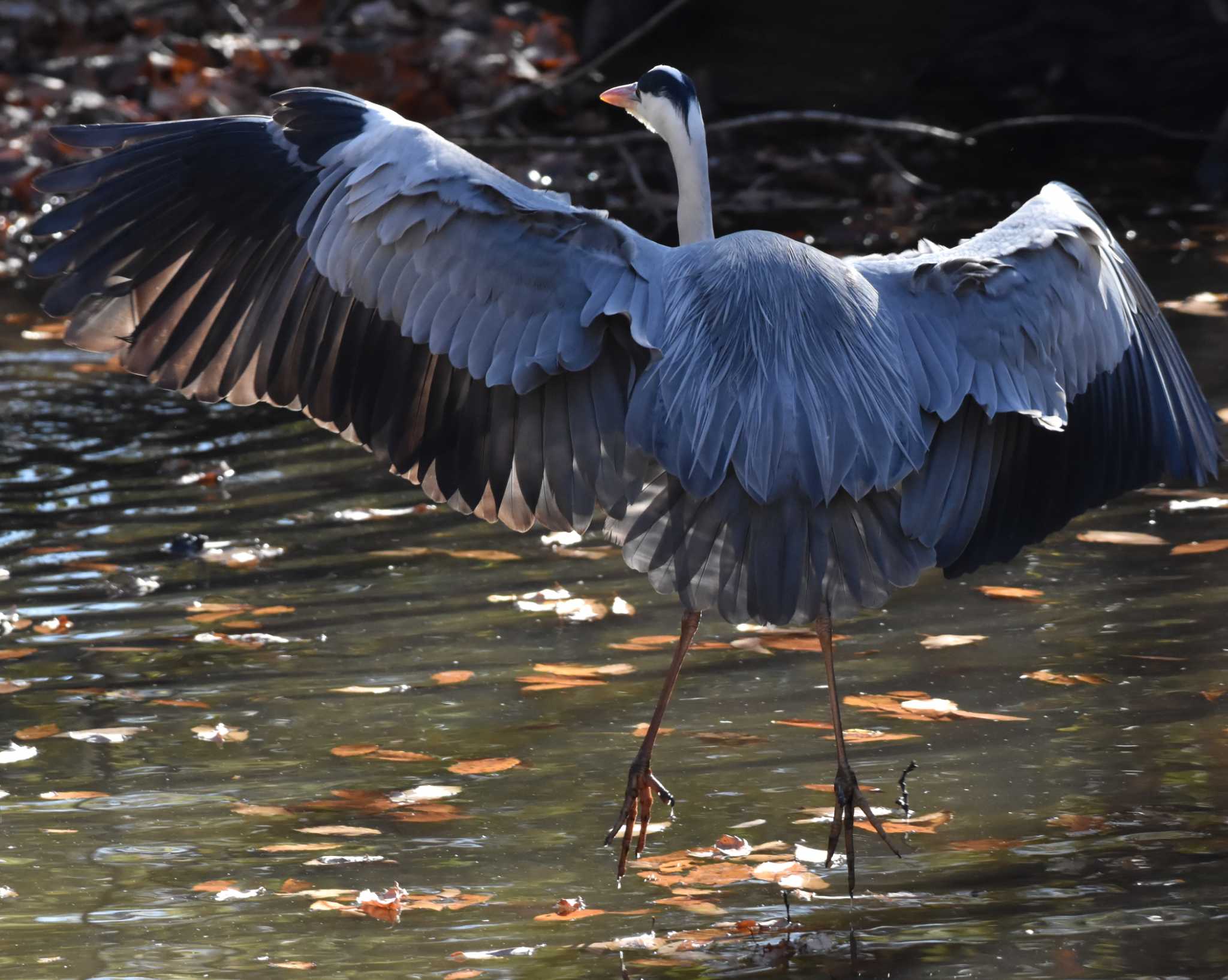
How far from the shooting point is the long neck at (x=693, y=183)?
5617 mm

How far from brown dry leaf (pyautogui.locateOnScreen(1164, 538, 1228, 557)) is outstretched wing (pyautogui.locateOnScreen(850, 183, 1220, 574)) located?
3.71ft

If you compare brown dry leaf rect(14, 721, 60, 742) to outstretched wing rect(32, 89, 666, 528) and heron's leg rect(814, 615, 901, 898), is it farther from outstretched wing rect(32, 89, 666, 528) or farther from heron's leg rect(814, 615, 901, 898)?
heron's leg rect(814, 615, 901, 898)

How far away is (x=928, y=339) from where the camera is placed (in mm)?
4340

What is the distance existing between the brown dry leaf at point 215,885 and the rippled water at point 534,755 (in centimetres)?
3

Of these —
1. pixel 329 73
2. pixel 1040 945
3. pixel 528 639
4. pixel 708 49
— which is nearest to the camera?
pixel 1040 945

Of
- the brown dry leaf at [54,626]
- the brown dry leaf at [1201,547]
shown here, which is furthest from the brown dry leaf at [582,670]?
the brown dry leaf at [1201,547]

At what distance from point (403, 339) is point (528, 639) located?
154 cm

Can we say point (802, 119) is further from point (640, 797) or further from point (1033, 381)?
point (640, 797)

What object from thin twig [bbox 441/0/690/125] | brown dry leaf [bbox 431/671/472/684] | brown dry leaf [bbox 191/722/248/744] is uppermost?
thin twig [bbox 441/0/690/125]

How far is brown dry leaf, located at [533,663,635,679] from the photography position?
5.42 m

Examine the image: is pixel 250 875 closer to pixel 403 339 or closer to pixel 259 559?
pixel 403 339

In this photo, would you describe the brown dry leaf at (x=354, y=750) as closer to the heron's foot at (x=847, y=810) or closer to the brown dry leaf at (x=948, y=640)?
the heron's foot at (x=847, y=810)

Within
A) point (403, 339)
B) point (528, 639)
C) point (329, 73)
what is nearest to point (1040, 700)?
point (528, 639)

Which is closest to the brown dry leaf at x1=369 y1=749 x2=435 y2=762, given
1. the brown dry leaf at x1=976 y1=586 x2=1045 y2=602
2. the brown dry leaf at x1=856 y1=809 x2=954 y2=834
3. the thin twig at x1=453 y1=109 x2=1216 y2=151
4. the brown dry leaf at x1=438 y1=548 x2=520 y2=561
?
the brown dry leaf at x1=856 y1=809 x2=954 y2=834
